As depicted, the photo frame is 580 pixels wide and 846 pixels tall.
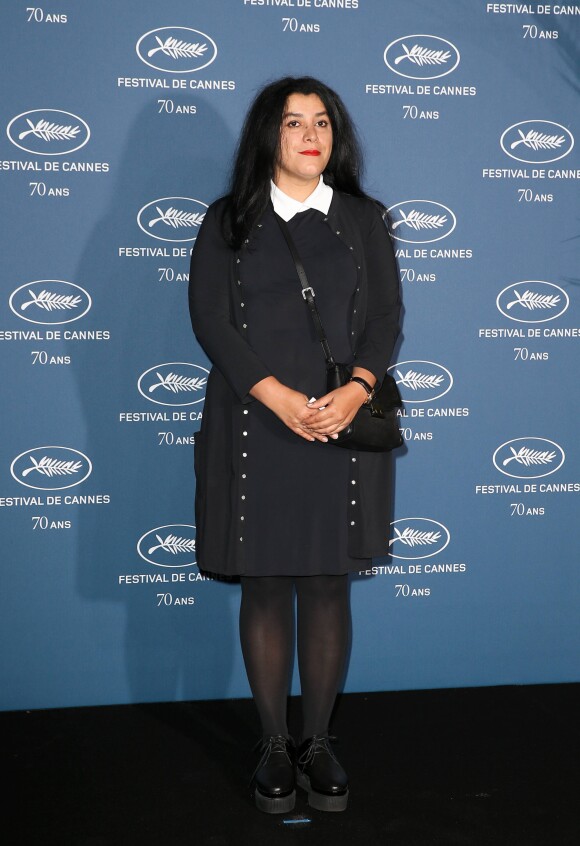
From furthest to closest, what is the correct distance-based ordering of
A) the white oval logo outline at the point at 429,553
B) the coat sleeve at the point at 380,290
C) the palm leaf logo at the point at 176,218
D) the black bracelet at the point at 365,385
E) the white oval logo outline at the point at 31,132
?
1. the white oval logo outline at the point at 429,553
2. the palm leaf logo at the point at 176,218
3. the white oval logo outline at the point at 31,132
4. the coat sleeve at the point at 380,290
5. the black bracelet at the point at 365,385

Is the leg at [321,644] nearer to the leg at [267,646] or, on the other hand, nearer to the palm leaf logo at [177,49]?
the leg at [267,646]

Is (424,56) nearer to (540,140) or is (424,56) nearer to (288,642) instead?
(540,140)

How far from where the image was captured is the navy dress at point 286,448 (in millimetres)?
2232

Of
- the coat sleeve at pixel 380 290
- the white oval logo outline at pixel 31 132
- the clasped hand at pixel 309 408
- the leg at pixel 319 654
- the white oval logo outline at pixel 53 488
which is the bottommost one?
the leg at pixel 319 654

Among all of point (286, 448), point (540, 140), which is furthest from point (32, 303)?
point (540, 140)

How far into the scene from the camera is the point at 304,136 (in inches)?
87.7

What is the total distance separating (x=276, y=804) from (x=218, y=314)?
1216mm

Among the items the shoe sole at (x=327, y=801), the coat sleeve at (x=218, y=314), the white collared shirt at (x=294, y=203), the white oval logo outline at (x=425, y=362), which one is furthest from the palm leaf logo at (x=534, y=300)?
the shoe sole at (x=327, y=801)

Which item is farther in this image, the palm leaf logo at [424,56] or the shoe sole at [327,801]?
the palm leaf logo at [424,56]

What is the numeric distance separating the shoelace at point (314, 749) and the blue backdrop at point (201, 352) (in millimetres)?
682

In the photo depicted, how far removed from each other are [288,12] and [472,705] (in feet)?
7.44

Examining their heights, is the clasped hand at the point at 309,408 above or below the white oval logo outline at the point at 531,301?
below

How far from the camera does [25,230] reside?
272cm

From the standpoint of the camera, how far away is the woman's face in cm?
223
